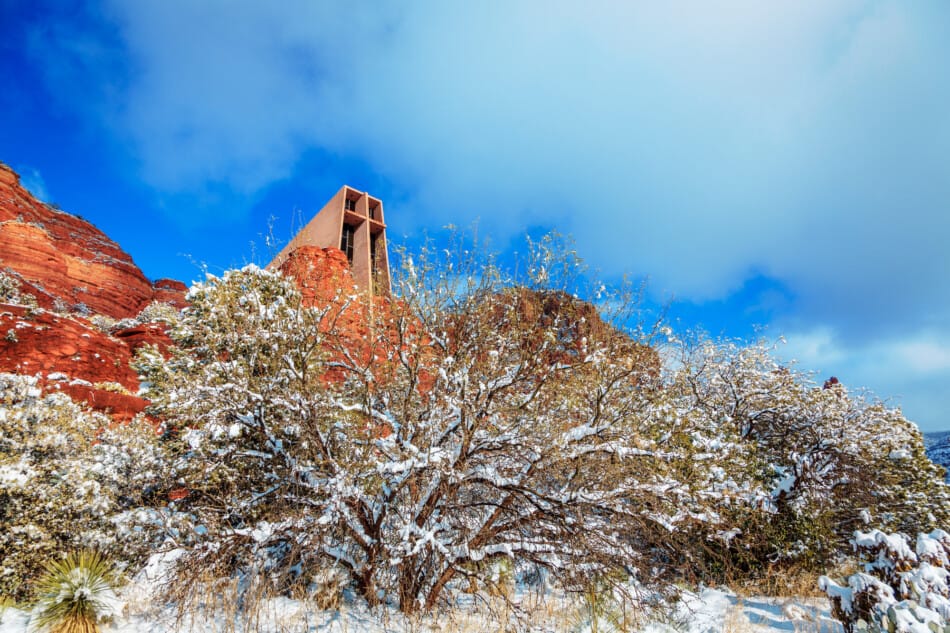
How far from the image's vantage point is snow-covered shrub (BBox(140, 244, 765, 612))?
19.0ft

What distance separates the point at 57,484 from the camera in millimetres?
6770

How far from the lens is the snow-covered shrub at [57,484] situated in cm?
625

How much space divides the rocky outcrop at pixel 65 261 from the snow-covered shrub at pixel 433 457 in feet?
107

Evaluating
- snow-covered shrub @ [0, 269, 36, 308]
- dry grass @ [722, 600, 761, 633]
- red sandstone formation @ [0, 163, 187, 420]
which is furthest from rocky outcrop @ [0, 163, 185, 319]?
Result: dry grass @ [722, 600, 761, 633]

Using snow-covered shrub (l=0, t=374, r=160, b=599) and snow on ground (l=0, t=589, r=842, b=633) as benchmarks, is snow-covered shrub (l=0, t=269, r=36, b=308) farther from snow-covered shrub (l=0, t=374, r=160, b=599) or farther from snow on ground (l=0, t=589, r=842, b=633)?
snow on ground (l=0, t=589, r=842, b=633)

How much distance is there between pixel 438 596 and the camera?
623cm

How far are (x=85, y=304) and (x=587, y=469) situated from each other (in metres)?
41.8

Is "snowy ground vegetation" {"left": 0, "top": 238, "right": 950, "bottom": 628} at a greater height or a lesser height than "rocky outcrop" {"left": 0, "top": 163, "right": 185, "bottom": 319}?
lesser

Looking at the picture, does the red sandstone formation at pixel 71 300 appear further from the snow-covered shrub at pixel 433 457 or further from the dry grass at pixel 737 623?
the dry grass at pixel 737 623

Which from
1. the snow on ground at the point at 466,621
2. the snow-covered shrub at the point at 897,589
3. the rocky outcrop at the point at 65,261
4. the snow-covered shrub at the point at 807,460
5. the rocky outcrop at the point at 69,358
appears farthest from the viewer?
the rocky outcrop at the point at 65,261

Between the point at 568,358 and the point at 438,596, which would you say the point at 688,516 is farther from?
the point at 438,596

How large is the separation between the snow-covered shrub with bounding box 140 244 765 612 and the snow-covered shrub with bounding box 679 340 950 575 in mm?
1577

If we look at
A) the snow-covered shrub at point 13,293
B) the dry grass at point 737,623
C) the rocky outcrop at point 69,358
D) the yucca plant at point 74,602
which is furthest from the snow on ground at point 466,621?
the snow-covered shrub at point 13,293

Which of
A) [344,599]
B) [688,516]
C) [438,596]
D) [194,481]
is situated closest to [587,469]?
[688,516]
